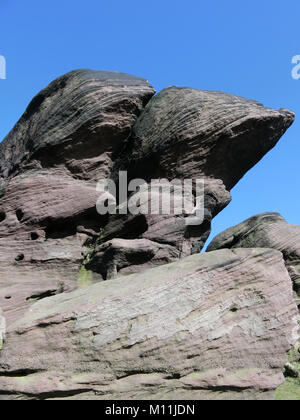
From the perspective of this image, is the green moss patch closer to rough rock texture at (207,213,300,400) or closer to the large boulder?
the large boulder

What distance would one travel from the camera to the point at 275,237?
62.5 ft

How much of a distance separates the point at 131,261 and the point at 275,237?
23.9ft

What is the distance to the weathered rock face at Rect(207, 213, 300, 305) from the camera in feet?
61.8

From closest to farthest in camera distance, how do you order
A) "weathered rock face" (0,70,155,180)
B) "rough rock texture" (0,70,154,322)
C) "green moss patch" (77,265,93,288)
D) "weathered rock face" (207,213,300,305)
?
"green moss patch" (77,265,93,288)
"rough rock texture" (0,70,154,322)
"weathered rock face" (0,70,155,180)
"weathered rock face" (207,213,300,305)

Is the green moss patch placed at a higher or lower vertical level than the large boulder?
lower

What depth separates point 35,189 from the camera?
17.3 meters

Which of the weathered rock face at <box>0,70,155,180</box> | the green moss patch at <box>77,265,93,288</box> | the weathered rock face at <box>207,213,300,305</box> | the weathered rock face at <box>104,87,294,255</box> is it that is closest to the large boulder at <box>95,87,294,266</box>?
the weathered rock face at <box>104,87,294,255</box>

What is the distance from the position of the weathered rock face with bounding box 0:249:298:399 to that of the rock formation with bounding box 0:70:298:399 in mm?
29

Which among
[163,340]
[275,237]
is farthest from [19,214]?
[275,237]

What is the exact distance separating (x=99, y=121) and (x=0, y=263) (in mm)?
6773

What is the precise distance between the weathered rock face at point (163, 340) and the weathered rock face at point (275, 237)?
23.8ft

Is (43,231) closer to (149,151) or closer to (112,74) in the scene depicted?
(149,151)

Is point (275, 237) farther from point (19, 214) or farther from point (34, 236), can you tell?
point (19, 214)
